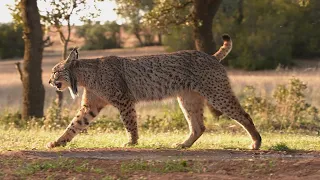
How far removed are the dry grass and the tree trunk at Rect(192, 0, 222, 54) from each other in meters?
1.81

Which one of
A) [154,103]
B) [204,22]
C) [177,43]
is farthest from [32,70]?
[177,43]

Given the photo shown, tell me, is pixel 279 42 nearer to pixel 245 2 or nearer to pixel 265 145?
pixel 245 2

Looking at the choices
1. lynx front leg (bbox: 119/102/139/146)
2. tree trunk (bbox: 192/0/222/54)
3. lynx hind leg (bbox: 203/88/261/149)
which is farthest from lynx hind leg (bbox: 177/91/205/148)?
tree trunk (bbox: 192/0/222/54)

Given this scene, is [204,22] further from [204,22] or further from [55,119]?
[55,119]

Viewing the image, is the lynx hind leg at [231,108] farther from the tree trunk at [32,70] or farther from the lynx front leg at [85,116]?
the tree trunk at [32,70]

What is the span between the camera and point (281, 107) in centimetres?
1631

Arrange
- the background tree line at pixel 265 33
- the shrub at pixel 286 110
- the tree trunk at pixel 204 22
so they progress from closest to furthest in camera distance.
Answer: the shrub at pixel 286 110 < the tree trunk at pixel 204 22 < the background tree line at pixel 265 33

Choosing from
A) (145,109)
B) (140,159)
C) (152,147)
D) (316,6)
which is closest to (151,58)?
(152,147)

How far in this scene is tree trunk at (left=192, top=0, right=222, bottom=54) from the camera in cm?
1777

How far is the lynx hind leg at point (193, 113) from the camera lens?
1094 cm

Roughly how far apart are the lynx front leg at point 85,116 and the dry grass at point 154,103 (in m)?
0.77

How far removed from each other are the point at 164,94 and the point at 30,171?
396 cm

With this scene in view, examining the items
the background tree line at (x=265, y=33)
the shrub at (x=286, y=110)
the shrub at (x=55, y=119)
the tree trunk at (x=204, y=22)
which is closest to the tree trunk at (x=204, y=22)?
the tree trunk at (x=204, y=22)

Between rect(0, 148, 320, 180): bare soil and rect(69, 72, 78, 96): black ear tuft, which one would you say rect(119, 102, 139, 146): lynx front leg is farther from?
rect(0, 148, 320, 180): bare soil
